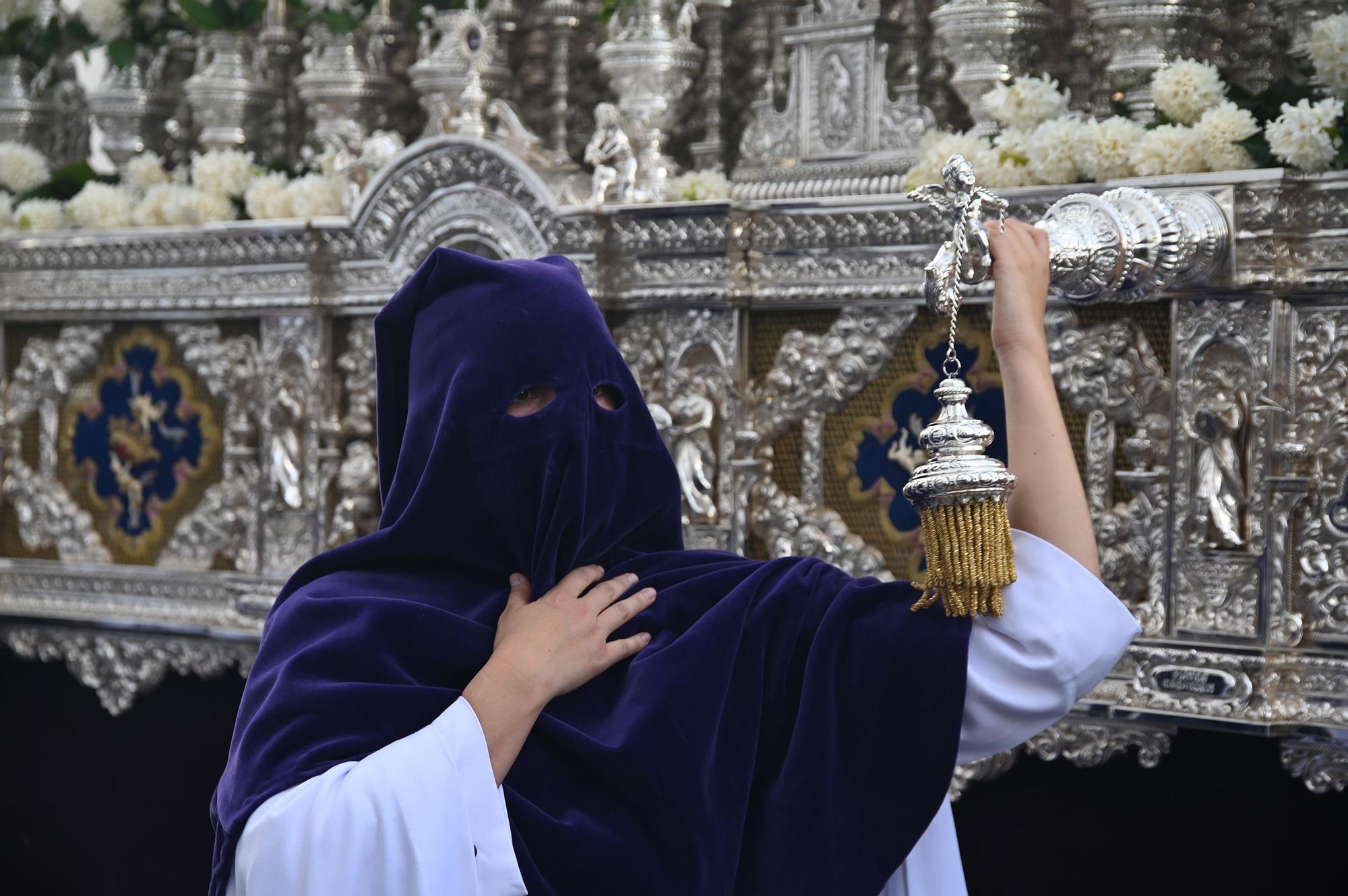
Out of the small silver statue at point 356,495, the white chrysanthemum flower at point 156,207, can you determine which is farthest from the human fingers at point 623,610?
the white chrysanthemum flower at point 156,207

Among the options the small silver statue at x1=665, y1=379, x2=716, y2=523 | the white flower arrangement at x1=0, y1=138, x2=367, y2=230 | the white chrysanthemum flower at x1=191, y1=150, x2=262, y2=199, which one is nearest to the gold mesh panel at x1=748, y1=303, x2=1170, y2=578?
the small silver statue at x1=665, y1=379, x2=716, y2=523

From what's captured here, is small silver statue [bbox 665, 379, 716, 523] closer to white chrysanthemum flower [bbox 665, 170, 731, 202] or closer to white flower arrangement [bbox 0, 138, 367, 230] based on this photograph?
white chrysanthemum flower [bbox 665, 170, 731, 202]

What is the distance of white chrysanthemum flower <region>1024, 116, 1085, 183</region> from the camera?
9.09 feet

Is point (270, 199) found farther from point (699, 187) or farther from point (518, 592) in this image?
point (518, 592)

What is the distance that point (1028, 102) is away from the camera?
2902mm

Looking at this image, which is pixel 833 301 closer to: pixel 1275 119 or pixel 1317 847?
pixel 1275 119

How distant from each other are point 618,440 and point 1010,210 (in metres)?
1.24

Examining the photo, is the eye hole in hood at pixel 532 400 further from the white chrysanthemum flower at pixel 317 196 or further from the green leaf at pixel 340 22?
the green leaf at pixel 340 22

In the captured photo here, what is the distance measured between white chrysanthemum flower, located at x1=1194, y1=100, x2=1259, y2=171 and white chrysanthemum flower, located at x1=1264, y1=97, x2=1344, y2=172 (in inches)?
2.8

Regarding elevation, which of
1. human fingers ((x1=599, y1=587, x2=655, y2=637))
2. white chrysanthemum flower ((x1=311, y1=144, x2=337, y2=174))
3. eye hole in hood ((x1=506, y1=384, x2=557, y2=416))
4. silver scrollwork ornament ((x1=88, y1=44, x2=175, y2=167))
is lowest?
human fingers ((x1=599, y1=587, x2=655, y2=637))

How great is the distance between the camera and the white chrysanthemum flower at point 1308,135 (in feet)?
8.25

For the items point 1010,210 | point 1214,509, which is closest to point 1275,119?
point 1010,210

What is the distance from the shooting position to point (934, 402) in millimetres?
2963

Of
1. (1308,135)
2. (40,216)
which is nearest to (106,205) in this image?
(40,216)
